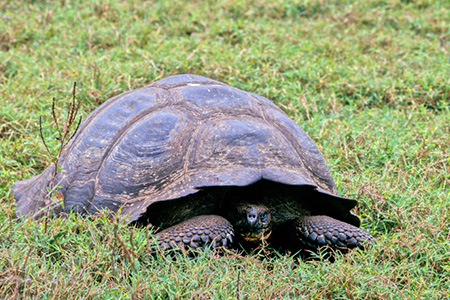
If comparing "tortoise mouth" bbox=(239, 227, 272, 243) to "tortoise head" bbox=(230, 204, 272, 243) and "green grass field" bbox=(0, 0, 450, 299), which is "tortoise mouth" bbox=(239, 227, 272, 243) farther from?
"green grass field" bbox=(0, 0, 450, 299)

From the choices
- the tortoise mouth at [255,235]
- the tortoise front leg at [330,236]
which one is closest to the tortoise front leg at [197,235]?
the tortoise mouth at [255,235]

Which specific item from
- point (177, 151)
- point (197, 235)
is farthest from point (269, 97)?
point (197, 235)

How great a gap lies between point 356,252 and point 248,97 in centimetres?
116

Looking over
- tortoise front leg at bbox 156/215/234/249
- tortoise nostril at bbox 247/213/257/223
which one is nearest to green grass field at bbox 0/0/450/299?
tortoise front leg at bbox 156/215/234/249

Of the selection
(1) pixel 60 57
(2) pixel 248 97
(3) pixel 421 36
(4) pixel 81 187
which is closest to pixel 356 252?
(2) pixel 248 97

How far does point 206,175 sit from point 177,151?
0.24 metres

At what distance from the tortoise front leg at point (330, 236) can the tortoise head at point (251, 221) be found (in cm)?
21

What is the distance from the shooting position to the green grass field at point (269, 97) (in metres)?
2.42

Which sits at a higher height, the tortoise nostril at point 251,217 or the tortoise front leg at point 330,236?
the tortoise nostril at point 251,217

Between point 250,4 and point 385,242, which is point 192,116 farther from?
point 250,4

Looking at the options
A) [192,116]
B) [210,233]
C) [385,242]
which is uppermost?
[192,116]

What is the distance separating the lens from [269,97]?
17.0 ft

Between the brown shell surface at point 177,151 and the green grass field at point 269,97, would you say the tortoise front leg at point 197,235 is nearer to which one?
the green grass field at point 269,97

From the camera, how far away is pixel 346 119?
16.4 ft
